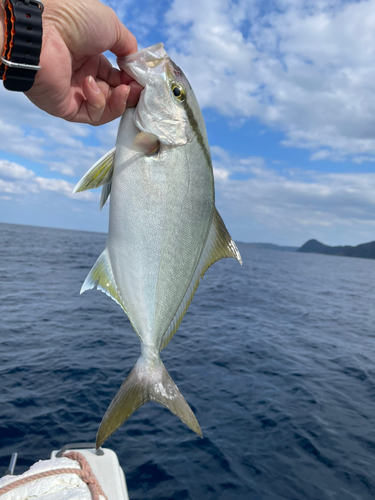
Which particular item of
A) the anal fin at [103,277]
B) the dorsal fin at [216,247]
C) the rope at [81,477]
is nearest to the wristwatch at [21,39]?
the anal fin at [103,277]

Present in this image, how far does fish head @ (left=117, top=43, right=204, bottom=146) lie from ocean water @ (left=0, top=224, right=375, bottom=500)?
20.6 feet

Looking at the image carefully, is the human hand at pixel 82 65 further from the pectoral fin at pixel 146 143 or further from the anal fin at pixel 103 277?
the anal fin at pixel 103 277

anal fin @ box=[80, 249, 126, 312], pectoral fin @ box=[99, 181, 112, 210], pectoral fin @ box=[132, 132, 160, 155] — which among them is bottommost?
anal fin @ box=[80, 249, 126, 312]

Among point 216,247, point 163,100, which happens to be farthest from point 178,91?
→ point 216,247

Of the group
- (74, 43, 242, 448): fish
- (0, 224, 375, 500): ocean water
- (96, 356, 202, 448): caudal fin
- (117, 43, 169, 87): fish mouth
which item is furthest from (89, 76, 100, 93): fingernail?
(0, 224, 375, 500): ocean water

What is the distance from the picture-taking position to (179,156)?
7.42 feet

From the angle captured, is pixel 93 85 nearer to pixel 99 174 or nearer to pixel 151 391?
pixel 99 174

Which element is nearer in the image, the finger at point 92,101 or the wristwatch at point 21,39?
the wristwatch at point 21,39

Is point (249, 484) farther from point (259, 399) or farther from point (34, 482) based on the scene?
point (34, 482)

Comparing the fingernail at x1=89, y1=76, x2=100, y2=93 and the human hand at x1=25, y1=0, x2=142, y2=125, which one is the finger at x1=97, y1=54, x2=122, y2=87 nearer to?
the human hand at x1=25, y1=0, x2=142, y2=125

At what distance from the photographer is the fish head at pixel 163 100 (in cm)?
223

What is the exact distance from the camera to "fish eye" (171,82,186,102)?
228 cm

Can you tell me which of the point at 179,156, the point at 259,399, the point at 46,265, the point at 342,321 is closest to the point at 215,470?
the point at 259,399

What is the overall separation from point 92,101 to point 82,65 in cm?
39
